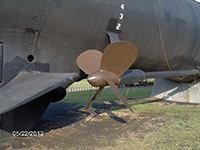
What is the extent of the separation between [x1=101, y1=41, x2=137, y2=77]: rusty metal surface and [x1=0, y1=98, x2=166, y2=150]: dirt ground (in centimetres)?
187

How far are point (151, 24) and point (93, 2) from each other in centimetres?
258

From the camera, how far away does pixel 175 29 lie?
28.0 feet

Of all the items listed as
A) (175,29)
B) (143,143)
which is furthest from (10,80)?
(175,29)

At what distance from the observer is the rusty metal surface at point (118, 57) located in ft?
17.6

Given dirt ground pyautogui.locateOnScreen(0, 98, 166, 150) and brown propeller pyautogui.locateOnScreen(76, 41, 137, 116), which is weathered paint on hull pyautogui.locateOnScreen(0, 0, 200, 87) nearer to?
brown propeller pyautogui.locateOnScreen(76, 41, 137, 116)

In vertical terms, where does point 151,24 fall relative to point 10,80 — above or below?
above

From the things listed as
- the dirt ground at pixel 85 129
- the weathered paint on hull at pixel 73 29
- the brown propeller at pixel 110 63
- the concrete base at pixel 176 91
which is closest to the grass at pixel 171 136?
the dirt ground at pixel 85 129

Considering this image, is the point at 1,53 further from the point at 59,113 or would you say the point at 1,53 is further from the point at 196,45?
the point at 196,45

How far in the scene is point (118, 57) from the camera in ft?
18.5

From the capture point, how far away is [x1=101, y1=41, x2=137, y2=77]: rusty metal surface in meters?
5.36

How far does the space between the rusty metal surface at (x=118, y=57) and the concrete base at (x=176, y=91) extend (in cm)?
756

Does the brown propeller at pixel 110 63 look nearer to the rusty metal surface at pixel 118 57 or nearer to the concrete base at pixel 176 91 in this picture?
the rusty metal surface at pixel 118 57
